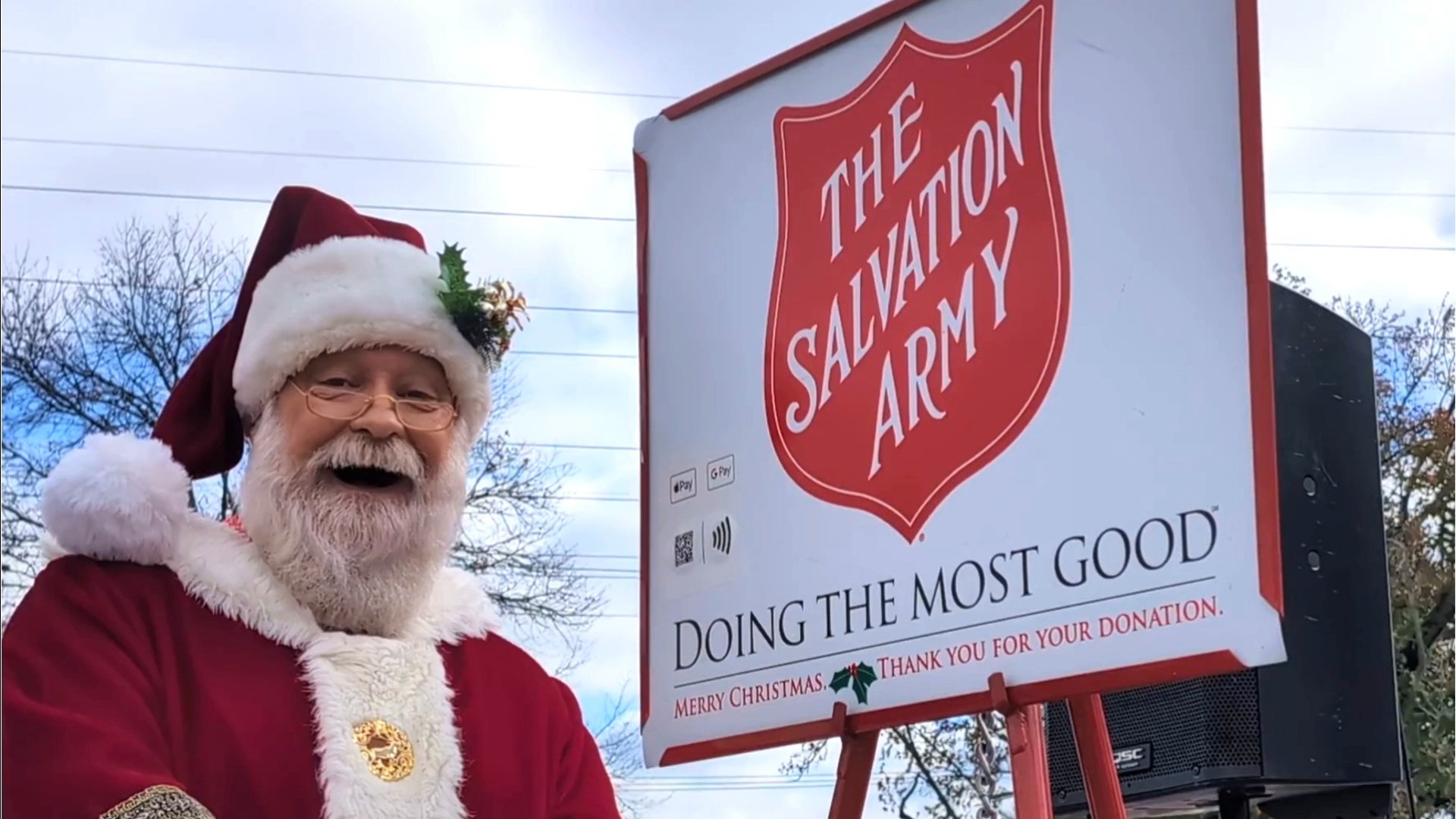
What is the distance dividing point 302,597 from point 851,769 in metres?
0.83

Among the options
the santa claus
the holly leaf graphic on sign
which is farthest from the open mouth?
the holly leaf graphic on sign

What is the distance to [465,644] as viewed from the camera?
271 cm

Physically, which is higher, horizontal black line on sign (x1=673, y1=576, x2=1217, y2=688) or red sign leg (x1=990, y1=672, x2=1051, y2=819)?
horizontal black line on sign (x1=673, y1=576, x2=1217, y2=688)

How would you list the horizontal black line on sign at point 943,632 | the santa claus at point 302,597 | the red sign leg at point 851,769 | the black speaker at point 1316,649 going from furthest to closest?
the black speaker at point 1316,649, the red sign leg at point 851,769, the santa claus at point 302,597, the horizontal black line on sign at point 943,632

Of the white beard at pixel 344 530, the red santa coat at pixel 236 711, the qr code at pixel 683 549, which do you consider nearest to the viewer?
the red santa coat at pixel 236 711

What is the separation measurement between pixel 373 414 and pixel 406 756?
0.50m

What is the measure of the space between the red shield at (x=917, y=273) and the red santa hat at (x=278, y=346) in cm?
49

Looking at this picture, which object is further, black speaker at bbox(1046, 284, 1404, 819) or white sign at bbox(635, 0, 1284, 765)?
black speaker at bbox(1046, 284, 1404, 819)

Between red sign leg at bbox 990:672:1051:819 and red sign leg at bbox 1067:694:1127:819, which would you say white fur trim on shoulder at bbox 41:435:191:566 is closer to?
red sign leg at bbox 990:672:1051:819

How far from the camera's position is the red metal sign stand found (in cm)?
226

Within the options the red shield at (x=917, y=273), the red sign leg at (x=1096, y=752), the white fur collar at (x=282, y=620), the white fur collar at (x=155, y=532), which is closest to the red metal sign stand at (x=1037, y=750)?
the red sign leg at (x=1096, y=752)

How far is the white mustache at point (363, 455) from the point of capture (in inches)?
102

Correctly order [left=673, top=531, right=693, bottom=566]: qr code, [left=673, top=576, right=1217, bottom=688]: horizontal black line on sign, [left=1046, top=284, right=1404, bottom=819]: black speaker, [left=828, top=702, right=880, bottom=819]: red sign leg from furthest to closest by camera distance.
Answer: [left=1046, top=284, right=1404, bottom=819]: black speaker
[left=673, top=531, right=693, bottom=566]: qr code
[left=828, top=702, right=880, bottom=819]: red sign leg
[left=673, top=576, right=1217, bottom=688]: horizontal black line on sign

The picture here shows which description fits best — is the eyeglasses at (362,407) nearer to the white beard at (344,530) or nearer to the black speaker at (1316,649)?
the white beard at (344,530)
